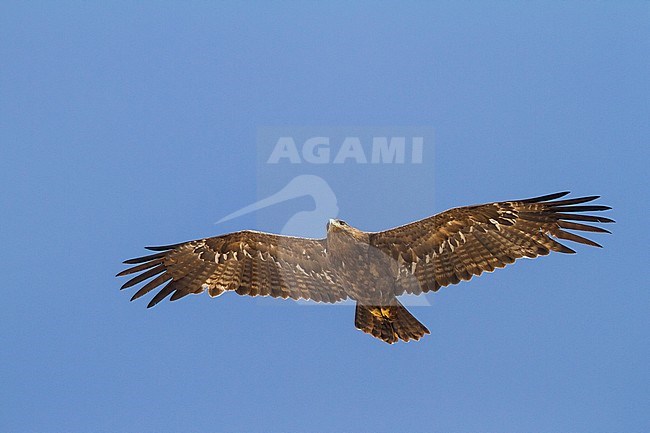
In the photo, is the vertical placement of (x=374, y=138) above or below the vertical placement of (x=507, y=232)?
above

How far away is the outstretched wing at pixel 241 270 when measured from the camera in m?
14.3

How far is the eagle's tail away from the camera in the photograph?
13.8 meters

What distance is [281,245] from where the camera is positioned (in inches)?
561

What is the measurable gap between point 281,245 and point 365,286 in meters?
1.44

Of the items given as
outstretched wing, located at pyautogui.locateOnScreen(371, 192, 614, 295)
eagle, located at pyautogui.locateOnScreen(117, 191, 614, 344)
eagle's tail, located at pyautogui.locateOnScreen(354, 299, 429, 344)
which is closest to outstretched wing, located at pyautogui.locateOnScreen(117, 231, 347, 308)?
eagle, located at pyautogui.locateOnScreen(117, 191, 614, 344)

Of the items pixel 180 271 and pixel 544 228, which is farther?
pixel 180 271

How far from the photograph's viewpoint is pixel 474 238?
13.7 metres

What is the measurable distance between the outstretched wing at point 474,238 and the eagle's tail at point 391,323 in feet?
1.04

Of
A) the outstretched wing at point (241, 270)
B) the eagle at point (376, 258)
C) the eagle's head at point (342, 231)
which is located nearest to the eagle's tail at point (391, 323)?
the eagle at point (376, 258)

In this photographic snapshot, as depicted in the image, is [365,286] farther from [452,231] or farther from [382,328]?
[452,231]

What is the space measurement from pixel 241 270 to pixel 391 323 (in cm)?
250

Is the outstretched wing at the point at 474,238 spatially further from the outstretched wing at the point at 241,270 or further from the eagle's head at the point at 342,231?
the outstretched wing at the point at 241,270

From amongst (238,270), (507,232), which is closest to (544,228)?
(507,232)

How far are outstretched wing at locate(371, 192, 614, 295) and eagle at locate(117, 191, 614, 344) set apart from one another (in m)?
0.01
